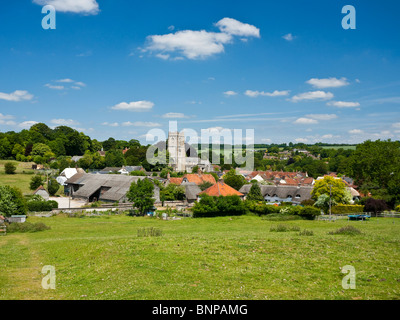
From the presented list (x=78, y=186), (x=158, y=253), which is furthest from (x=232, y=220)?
(x=78, y=186)

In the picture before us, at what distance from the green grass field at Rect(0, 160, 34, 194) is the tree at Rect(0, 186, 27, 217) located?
2988cm

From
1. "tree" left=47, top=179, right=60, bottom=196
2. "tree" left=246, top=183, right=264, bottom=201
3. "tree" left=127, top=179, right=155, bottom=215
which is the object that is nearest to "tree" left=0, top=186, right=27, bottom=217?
"tree" left=127, top=179, right=155, bottom=215

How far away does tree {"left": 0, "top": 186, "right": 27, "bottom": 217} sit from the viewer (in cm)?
3825

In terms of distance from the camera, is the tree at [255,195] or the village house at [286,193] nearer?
the tree at [255,195]

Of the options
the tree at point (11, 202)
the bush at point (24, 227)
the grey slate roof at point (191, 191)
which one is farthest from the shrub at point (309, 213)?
the tree at point (11, 202)

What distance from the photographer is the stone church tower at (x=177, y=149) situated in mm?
132375

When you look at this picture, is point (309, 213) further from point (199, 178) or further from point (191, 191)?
point (199, 178)

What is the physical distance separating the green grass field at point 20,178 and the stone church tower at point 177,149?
52.4m

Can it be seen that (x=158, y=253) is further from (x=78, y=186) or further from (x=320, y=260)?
(x=78, y=186)

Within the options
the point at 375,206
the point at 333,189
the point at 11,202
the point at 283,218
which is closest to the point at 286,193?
the point at 333,189

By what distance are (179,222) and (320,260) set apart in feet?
87.4

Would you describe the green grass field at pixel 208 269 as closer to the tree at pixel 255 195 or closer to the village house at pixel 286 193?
the tree at pixel 255 195

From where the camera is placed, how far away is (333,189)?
5369cm

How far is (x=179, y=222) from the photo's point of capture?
40375 millimetres
